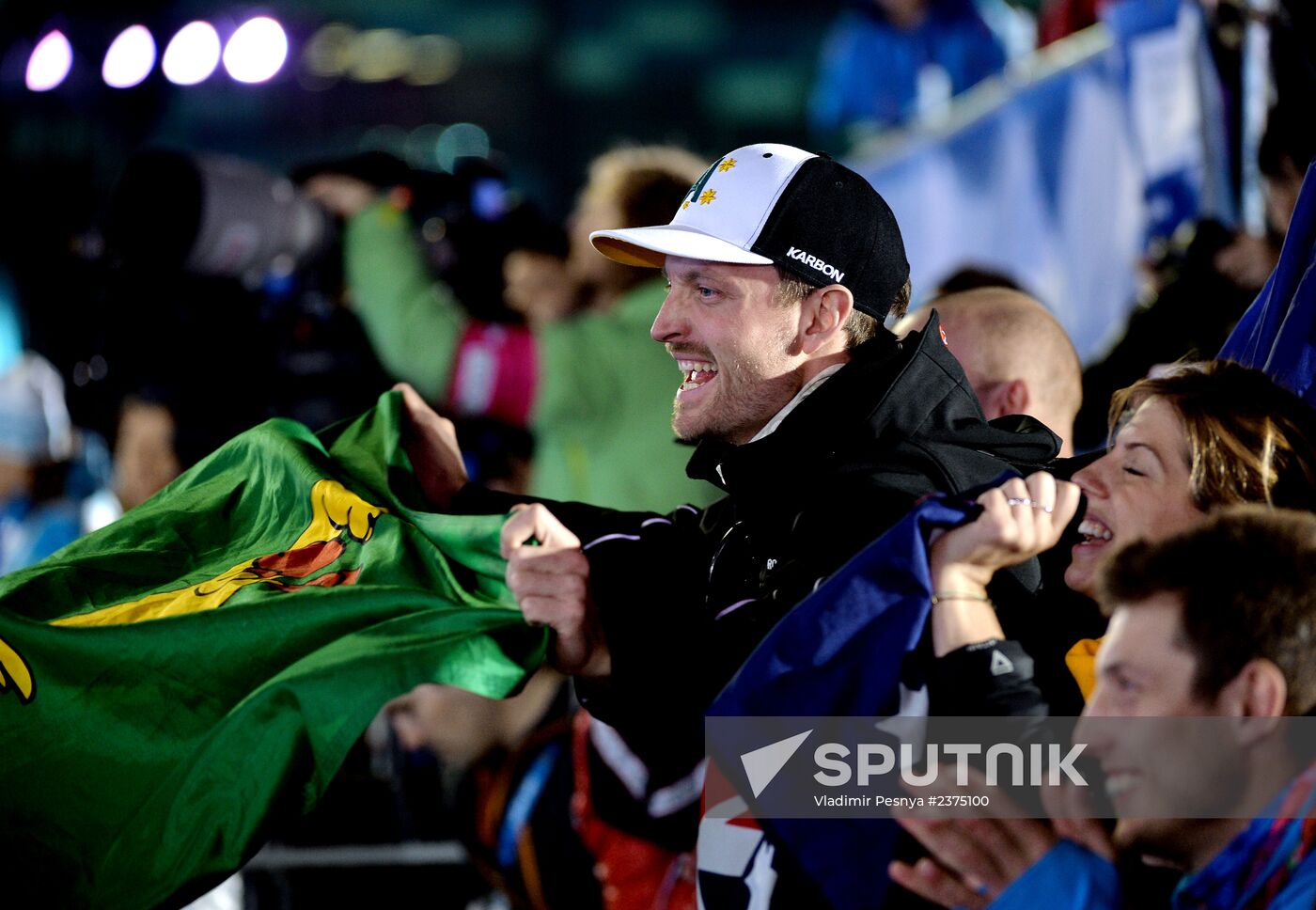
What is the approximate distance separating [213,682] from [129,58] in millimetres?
4379

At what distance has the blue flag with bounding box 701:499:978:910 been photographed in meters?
1.85

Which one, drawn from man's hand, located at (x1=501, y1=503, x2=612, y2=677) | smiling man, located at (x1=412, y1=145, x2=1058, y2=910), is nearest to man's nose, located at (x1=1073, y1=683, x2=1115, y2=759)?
smiling man, located at (x1=412, y1=145, x2=1058, y2=910)

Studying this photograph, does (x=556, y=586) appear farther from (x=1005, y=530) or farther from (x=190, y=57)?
(x=190, y=57)

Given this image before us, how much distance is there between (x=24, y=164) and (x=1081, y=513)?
5.22 metres

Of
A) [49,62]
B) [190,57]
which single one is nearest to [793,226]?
[190,57]

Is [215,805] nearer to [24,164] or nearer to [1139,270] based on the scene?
[1139,270]

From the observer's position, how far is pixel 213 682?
90.4 inches

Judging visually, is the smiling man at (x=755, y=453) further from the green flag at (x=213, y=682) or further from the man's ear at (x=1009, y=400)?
the man's ear at (x=1009, y=400)

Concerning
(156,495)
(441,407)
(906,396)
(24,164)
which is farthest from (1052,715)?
(24,164)

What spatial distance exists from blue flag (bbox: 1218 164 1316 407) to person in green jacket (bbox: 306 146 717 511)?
1.34 metres

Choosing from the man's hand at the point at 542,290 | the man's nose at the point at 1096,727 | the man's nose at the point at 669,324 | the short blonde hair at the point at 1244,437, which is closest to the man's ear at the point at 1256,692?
the man's nose at the point at 1096,727

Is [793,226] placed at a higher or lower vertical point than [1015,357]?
higher

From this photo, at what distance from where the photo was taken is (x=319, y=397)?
4570mm

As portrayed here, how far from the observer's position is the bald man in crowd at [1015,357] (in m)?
2.85
